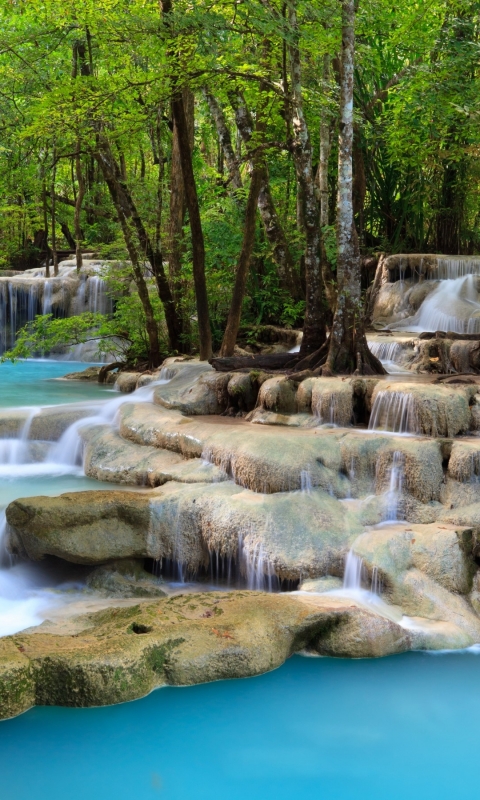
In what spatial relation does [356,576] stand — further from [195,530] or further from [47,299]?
[47,299]

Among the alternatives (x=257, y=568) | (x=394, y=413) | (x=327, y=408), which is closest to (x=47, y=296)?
(x=327, y=408)

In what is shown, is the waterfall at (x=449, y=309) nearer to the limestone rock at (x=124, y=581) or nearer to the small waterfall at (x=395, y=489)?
the small waterfall at (x=395, y=489)

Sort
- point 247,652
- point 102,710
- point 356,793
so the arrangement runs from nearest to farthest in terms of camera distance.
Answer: point 356,793, point 102,710, point 247,652

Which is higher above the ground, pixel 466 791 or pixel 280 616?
pixel 280 616

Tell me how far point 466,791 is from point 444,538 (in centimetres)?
230

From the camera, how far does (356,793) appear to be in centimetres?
414

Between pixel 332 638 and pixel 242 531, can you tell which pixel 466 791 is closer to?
pixel 332 638

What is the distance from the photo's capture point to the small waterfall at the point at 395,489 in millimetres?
6891

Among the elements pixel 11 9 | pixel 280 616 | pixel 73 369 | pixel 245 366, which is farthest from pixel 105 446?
pixel 11 9

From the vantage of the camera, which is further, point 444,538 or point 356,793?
point 444,538

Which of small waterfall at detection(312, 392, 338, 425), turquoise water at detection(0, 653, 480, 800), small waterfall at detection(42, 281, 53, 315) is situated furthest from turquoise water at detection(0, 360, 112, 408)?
turquoise water at detection(0, 653, 480, 800)

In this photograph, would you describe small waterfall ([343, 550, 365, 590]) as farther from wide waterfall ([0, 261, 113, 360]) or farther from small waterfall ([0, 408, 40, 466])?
wide waterfall ([0, 261, 113, 360])

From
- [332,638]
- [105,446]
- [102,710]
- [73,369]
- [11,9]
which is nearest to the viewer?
[102,710]

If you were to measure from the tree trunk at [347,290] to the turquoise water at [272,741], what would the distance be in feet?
15.7
